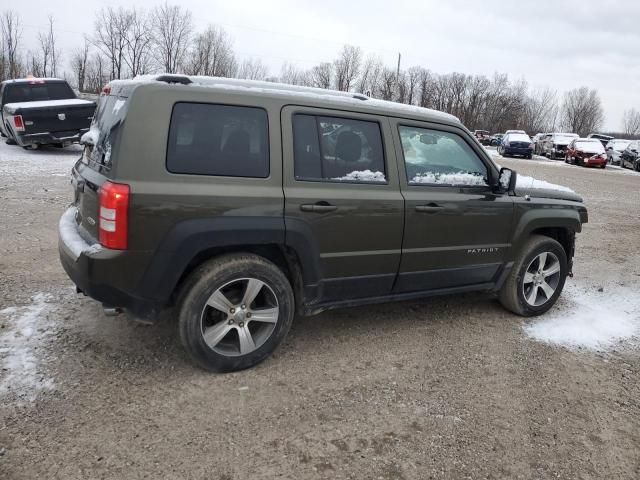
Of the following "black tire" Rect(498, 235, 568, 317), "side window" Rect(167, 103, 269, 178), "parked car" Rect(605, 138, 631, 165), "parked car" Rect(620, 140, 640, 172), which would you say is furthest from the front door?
"parked car" Rect(605, 138, 631, 165)

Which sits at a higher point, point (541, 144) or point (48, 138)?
point (541, 144)

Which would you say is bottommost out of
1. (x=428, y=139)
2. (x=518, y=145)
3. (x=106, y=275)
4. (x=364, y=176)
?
(x=106, y=275)

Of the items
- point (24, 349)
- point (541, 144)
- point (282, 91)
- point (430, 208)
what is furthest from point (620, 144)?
point (24, 349)

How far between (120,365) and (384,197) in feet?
7.40

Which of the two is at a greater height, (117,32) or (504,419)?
(117,32)

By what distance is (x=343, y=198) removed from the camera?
3.60 meters

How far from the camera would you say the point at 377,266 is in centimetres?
389

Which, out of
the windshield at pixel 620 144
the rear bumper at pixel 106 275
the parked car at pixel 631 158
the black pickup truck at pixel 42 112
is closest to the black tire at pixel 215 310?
the rear bumper at pixel 106 275

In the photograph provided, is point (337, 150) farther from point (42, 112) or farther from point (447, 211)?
point (42, 112)

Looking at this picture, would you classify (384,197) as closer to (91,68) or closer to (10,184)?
(10,184)

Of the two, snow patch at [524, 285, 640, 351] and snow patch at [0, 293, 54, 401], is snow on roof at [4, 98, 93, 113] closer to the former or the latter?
snow patch at [0, 293, 54, 401]

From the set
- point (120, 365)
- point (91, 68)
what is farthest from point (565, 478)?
point (91, 68)

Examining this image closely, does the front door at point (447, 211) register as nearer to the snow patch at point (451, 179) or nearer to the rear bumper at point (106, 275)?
the snow patch at point (451, 179)

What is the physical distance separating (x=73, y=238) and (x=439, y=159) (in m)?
2.87
